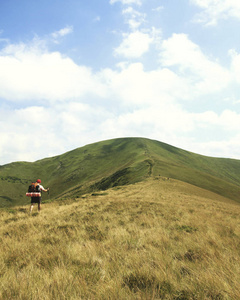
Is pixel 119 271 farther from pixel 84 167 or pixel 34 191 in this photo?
pixel 84 167

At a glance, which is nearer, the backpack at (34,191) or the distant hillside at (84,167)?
the backpack at (34,191)

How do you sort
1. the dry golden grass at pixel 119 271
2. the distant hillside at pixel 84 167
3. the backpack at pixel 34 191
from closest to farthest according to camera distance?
the dry golden grass at pixel 119 271 < the backpack at pixel 34 191 < the distant hillside at pixel 84 167

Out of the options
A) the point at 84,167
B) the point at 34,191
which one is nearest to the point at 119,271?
the point at 34,191

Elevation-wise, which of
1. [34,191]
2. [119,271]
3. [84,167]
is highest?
[84,167]

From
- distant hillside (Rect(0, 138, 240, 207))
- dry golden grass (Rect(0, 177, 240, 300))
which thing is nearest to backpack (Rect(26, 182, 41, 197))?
dry golden grass (Rect(0, 177, 240, 300))

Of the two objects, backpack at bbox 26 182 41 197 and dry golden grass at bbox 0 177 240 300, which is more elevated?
backpack at bbox 26 182 41 197

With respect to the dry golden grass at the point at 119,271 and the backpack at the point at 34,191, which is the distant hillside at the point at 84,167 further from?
the dry golden grass at the point at 119,271

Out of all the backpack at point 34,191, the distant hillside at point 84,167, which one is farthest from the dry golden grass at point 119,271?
the distant hillside at point 84,167

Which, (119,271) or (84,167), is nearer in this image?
(119,271)

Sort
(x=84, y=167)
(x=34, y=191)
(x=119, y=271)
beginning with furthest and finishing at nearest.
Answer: (x=84, y=167)
(x=34, y=191)
(x=119, y=271)

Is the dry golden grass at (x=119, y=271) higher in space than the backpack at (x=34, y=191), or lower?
lower

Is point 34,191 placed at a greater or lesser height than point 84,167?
lesser

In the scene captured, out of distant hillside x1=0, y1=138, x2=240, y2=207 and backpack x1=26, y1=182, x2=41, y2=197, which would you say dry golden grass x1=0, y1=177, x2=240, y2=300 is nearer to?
backpack x1=26, y1=182, x2=41, y2=197

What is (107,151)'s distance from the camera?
17875cm
